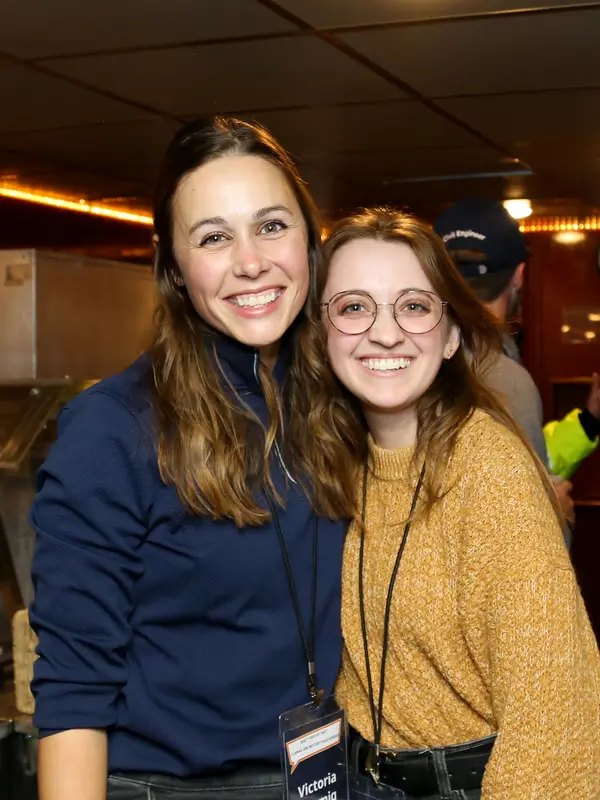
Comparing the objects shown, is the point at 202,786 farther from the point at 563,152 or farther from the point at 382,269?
the point at 563,152

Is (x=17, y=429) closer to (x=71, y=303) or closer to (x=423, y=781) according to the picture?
(x=71, y=303)

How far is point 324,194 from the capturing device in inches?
237

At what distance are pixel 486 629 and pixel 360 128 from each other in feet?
10.8

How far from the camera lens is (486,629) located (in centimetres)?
143

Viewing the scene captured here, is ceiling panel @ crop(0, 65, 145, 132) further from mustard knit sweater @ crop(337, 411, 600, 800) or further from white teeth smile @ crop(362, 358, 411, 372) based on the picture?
mustard knit sweater @ crop(337, 411, 600, 800)

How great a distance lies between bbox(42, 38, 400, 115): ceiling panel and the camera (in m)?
3.27

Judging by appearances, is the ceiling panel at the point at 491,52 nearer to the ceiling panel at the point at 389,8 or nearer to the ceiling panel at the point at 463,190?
the ceiling panel at the point at 389,8

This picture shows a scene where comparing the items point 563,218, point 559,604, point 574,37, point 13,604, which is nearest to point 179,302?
point 559,604

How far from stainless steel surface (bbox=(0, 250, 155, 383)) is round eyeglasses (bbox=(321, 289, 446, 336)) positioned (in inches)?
41.8

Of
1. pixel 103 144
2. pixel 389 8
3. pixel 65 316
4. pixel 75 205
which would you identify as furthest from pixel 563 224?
pixel 65 316

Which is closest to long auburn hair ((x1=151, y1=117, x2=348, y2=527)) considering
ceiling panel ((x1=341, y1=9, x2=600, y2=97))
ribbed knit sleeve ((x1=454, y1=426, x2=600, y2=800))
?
ribbed knit sleeve ((x1=454, y1=426, x2=600, y2=800))

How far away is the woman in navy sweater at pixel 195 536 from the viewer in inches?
56.3

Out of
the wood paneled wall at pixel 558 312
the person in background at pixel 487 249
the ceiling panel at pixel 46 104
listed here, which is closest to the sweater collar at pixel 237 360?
the person in background at pixel 487 249

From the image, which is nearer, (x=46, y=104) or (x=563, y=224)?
(x=46, y=104)
